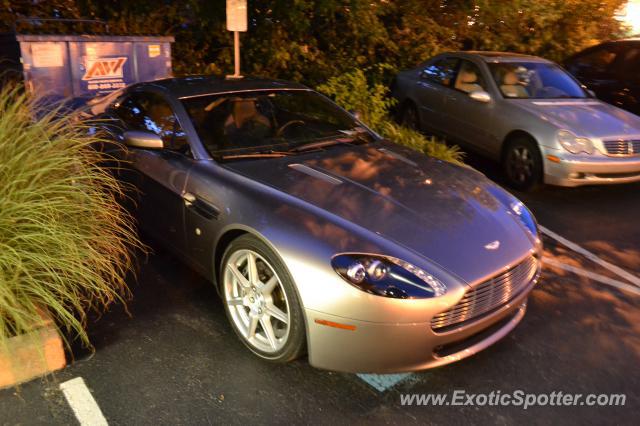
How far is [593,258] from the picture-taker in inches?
190

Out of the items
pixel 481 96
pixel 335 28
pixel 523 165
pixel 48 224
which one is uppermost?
pixel 335 28

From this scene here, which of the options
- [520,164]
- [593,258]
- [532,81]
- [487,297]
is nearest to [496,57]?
[532,81]

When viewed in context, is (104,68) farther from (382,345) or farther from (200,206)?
(382,345)

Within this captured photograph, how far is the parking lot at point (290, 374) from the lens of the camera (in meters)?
2.84

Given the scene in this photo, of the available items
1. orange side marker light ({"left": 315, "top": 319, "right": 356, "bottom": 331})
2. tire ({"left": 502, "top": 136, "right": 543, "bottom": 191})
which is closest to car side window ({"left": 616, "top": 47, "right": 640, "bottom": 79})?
tire ({"left": 502, "top": 136, "right": 543, "bottom": 191})

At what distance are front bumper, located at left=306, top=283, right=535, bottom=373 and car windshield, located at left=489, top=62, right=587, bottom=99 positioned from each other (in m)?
4.72

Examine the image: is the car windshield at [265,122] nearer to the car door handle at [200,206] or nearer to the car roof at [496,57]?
the car door handle at [200,206]

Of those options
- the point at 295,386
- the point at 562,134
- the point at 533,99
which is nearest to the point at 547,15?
the point at 533,99

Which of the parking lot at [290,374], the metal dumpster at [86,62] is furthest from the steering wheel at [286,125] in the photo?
the metal dumpster at [86,62]

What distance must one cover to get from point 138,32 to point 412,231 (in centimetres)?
759

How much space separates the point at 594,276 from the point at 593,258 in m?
0.39

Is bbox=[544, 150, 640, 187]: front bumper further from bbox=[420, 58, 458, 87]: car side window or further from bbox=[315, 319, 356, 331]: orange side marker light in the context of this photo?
bbox=[315, 319, 356, 331]: orange side marker light

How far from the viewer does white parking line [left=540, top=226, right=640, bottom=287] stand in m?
4.47

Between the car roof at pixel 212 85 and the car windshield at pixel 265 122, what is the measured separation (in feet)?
0.19
